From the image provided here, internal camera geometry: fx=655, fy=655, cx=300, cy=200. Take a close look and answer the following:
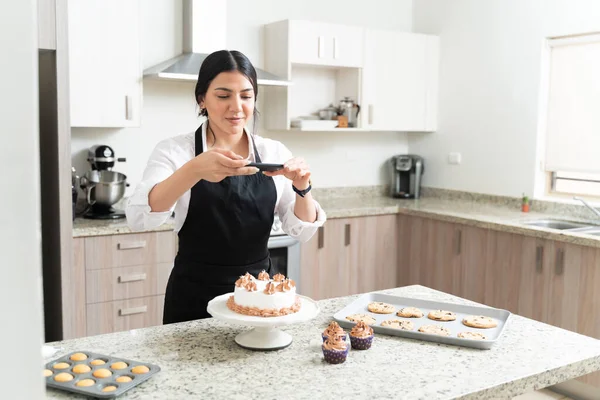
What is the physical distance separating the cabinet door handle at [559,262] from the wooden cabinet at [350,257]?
1.24m

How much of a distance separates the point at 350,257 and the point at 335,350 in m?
2.69

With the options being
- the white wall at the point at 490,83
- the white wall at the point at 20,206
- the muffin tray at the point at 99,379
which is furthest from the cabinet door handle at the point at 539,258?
the white wall at the point at 20,206

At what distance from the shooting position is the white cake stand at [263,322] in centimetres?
155

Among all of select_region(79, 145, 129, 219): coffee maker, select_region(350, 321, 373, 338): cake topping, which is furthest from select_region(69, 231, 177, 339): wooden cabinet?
select_region(350, 321, 373, 338): cake topping

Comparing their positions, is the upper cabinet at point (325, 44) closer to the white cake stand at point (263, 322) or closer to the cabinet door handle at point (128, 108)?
the cabinet door handle at point (128, 108)

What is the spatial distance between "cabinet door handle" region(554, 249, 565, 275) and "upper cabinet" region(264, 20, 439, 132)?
161 cm

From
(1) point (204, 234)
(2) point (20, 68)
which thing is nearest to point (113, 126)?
(1) point (204, 234)

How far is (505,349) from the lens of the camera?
1690mm

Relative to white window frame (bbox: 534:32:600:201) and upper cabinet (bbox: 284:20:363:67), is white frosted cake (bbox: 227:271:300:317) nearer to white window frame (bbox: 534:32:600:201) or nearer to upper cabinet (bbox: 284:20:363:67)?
upper cabinet (bbox: 284:20:363:67)

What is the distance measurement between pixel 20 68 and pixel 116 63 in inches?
121

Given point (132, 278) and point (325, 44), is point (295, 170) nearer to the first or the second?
point (132, 278)

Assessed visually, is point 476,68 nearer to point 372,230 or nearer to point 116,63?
point 372,230

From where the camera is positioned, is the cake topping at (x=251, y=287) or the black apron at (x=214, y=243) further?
the black apron at (x=214, y=243)

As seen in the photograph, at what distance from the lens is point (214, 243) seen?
2111 mm
